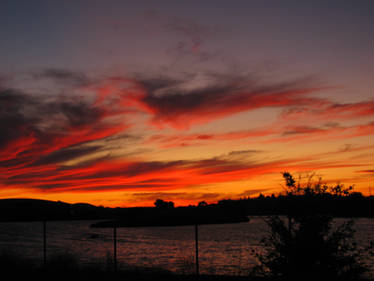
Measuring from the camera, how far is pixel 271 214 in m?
12.4

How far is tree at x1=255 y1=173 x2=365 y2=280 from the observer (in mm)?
10930

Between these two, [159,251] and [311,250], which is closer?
[311,250]

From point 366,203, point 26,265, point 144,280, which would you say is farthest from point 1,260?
point 366,203

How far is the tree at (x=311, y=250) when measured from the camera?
1093 centimetres

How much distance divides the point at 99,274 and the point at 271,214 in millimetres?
9409

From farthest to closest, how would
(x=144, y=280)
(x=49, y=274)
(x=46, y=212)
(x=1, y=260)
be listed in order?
1. (x=46, y=212)
2. (x=1, y=260)
3. (x=49, y=274)
4. (x=144, y=280)

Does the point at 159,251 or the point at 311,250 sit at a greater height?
the point at 311,250

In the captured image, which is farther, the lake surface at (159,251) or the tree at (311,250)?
the lake surface at (159,251)

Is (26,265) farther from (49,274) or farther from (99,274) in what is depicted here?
(99,274)

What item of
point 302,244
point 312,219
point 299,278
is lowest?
point 299,278

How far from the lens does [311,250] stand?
36.3ft

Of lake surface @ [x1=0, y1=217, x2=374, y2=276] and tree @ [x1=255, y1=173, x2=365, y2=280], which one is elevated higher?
tree @ [x1=255, y1=173, x2=365, y2=280]

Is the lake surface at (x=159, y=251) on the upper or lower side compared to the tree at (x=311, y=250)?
lower

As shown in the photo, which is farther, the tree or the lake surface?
the lake surface
